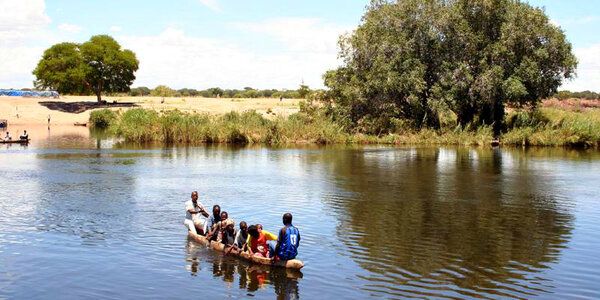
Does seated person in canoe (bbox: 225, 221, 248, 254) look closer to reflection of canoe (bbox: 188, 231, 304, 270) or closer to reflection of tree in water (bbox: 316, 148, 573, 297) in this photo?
reflection of canoe (bbox: 188, 231, 304, 270)

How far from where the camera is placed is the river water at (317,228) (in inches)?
615

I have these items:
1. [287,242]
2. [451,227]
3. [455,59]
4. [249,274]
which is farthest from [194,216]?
[455,59]

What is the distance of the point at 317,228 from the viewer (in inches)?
864

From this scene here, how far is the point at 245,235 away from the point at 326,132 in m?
44.3

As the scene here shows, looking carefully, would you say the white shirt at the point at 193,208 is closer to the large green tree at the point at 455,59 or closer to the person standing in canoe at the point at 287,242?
the person standing in canoe at the point at 287,242

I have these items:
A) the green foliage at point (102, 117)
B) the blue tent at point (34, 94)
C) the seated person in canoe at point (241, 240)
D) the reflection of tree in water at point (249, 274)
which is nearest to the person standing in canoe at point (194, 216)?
the reflection of tree in water at point (249, 274)

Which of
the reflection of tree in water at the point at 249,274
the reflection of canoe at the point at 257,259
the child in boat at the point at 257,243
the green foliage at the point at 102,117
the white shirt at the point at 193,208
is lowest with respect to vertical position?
the reflection of tree in water at the point at 249,274

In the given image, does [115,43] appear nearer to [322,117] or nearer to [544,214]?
[322,117]

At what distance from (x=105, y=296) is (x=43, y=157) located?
111ft

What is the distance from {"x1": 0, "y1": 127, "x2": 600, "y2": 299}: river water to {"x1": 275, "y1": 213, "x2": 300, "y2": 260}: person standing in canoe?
0.45 meters

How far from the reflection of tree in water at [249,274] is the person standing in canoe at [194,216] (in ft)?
5.76

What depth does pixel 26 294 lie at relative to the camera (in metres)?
14.7

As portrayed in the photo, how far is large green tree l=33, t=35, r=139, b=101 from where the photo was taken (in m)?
101

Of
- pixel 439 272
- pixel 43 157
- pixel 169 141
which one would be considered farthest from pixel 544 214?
pixel 169 141
